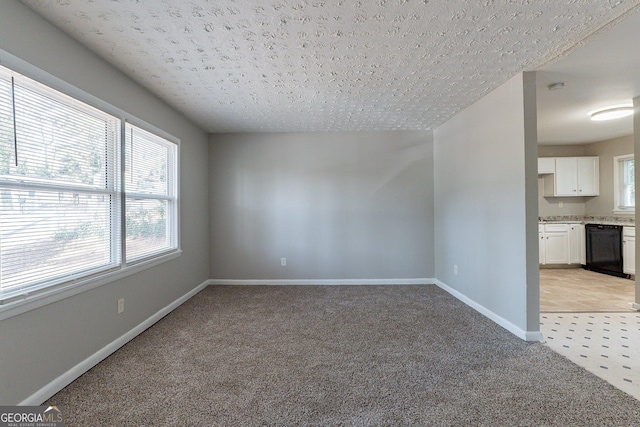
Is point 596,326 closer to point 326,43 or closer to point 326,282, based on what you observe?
point 326,282

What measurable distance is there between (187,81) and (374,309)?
3.22 metres

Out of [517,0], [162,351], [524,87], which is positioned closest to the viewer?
[517,0]

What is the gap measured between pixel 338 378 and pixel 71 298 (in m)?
2.00

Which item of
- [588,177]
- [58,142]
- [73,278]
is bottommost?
[73,278]

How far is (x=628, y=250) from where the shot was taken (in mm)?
4391

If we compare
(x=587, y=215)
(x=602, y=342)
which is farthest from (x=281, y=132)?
(x=587, y=215)

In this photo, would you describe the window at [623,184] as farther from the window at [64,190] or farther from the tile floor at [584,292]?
the window at [64,190]

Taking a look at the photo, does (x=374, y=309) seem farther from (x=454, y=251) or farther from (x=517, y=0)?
(x=517, y=0)

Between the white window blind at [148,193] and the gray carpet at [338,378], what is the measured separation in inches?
35.3

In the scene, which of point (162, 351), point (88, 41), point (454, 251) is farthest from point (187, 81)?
point (454, 251)

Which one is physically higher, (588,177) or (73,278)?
(588,177)

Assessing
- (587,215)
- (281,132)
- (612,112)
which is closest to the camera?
(612,112)

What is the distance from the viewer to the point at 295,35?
1902 millimetres

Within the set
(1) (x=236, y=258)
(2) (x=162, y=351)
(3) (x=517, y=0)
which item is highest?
(3) (x=517, y=0)
